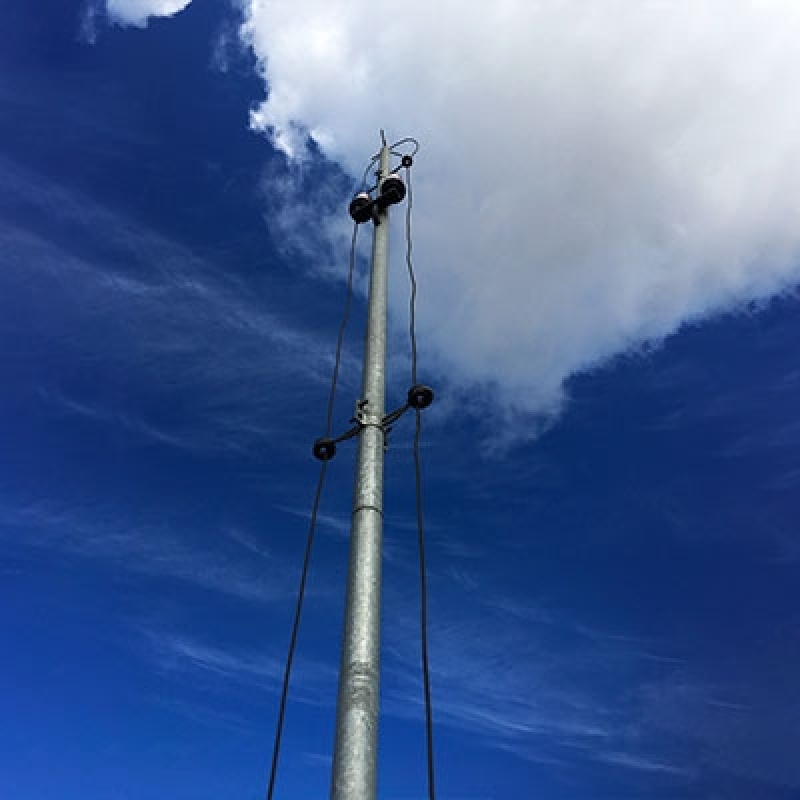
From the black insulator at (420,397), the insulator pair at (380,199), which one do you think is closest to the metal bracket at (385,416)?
the black insulator at (420,397)

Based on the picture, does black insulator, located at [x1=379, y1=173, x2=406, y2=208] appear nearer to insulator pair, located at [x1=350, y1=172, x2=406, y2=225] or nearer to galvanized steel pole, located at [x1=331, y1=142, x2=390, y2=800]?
insulator pair, located at [x1=350, y1=172, x2=406, y2=225]

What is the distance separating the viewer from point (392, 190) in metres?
7.39

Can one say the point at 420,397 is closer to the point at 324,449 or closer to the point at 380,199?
the point at 324,449

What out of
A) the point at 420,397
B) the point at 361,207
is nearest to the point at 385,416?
the point at 420,397

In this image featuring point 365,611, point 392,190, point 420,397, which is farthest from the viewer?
point 392,190

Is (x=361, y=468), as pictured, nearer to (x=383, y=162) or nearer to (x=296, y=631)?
(x=296, y=631)

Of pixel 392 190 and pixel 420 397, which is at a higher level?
pixel 392 190

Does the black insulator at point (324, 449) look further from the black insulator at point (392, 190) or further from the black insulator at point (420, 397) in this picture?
the black insulator at point (392, 190)

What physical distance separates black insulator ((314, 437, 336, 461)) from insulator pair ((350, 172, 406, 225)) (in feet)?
10.2

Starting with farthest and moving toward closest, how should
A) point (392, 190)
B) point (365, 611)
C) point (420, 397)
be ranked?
1. point (392, 190)
2. point (420, 397)
3. point (365, 611)

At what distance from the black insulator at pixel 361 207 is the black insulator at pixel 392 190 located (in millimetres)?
169

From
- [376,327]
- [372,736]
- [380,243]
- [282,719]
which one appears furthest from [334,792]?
[380,243]

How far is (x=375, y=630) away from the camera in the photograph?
452cm

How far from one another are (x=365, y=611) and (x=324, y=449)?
180 centimetres
